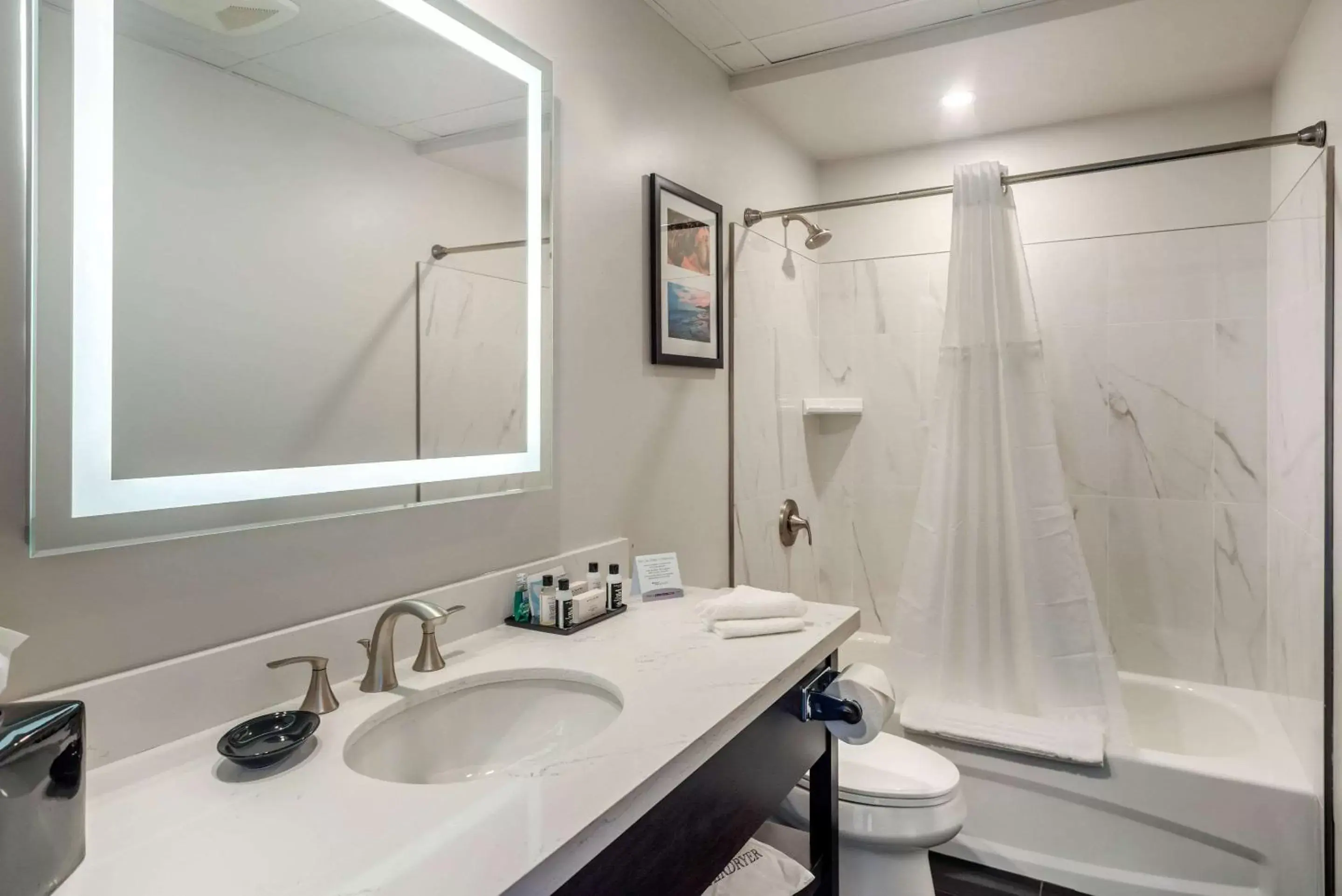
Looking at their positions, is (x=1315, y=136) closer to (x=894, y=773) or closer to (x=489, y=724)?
(x=894, y=773)

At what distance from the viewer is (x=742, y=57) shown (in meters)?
2.11

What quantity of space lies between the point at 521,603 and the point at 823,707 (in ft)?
1.86

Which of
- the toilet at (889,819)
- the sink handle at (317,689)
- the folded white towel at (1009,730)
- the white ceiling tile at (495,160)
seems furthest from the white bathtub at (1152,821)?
the white ceiling tile at (495,160)

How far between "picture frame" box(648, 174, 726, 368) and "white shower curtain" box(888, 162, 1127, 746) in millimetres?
679

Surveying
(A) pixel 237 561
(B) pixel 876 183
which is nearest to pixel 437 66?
(A) pixel 237 561

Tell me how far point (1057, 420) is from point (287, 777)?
2531 mm

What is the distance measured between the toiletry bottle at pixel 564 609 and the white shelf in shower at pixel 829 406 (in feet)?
5.27

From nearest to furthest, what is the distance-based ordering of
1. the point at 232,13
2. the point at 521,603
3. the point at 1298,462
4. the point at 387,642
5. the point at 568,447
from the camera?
the point at 232,13, the point at 387,642, the point at 521,603, the point at 568,447, the point at 1298,462

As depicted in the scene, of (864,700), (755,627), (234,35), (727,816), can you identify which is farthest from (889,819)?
(234,35)

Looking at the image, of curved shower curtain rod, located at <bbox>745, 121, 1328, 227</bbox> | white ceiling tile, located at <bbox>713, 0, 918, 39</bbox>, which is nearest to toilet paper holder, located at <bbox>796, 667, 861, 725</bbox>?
curved shower curtain rod, located at <bbox>745, 121, 1328, 227</bbox>

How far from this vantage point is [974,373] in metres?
2.13

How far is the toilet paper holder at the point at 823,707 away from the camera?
1.27 meters

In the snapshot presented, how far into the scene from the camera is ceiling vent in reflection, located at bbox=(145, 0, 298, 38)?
907mm

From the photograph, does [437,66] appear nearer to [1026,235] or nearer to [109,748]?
[109,748]
